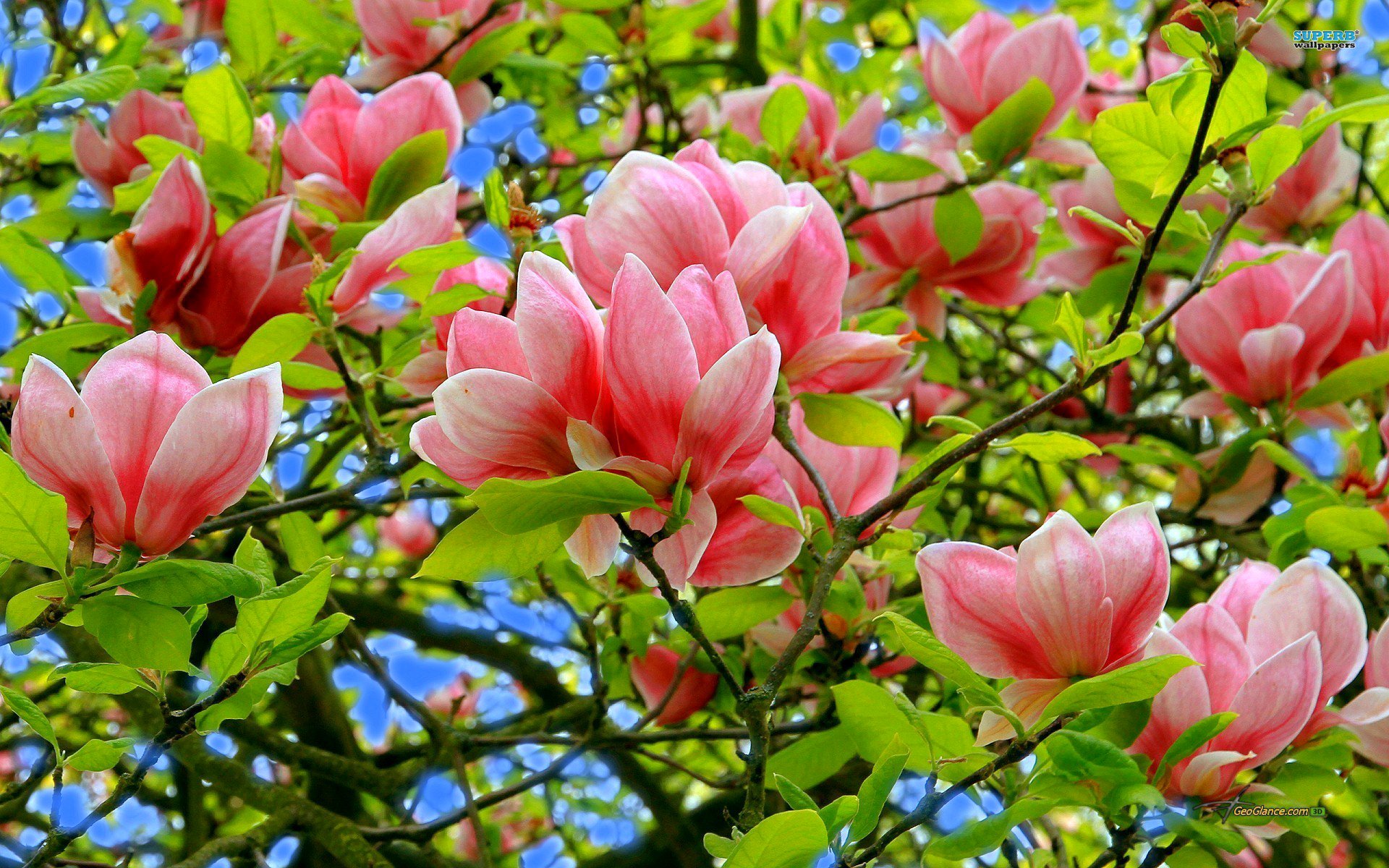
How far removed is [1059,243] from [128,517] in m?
1.37

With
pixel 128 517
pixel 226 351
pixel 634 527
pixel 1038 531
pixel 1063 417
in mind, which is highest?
pixel 226 351

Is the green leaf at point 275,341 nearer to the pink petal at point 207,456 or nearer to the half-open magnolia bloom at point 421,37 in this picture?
the pink petal at point 207,456

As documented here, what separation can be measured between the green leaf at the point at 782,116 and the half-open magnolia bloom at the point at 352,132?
326 mm

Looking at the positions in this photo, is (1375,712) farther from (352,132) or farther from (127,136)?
(127,136)

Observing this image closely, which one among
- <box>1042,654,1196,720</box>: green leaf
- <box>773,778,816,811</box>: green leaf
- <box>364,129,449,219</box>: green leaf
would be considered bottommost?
<box>1042,654,1196,720</box>: green leaf

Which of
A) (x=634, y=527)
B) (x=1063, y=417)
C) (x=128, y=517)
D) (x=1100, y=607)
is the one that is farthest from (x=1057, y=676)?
(x=1063, y=417)

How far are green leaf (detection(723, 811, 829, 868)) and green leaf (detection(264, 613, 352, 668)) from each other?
243 mm

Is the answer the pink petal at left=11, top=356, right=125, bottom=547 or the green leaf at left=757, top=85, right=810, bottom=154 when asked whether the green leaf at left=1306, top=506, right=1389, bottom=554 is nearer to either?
the green leaf at left=757, top=85, right=810, bottom=154

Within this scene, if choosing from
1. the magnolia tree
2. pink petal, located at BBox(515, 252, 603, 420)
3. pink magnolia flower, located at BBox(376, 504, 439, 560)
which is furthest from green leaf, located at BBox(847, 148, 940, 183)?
pink magnolia flower, located at BBox(376, 504, 439, 560)

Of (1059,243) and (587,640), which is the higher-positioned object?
(1059,243)

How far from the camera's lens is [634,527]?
2.16 ft

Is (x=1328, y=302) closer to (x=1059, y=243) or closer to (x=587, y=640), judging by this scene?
(x=1059, y=243)

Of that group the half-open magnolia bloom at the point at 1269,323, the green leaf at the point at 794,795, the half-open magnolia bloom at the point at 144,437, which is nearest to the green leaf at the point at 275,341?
the half-open magnolia bloom at the point at 144,437

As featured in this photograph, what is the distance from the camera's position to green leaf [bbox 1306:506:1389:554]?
90cm
